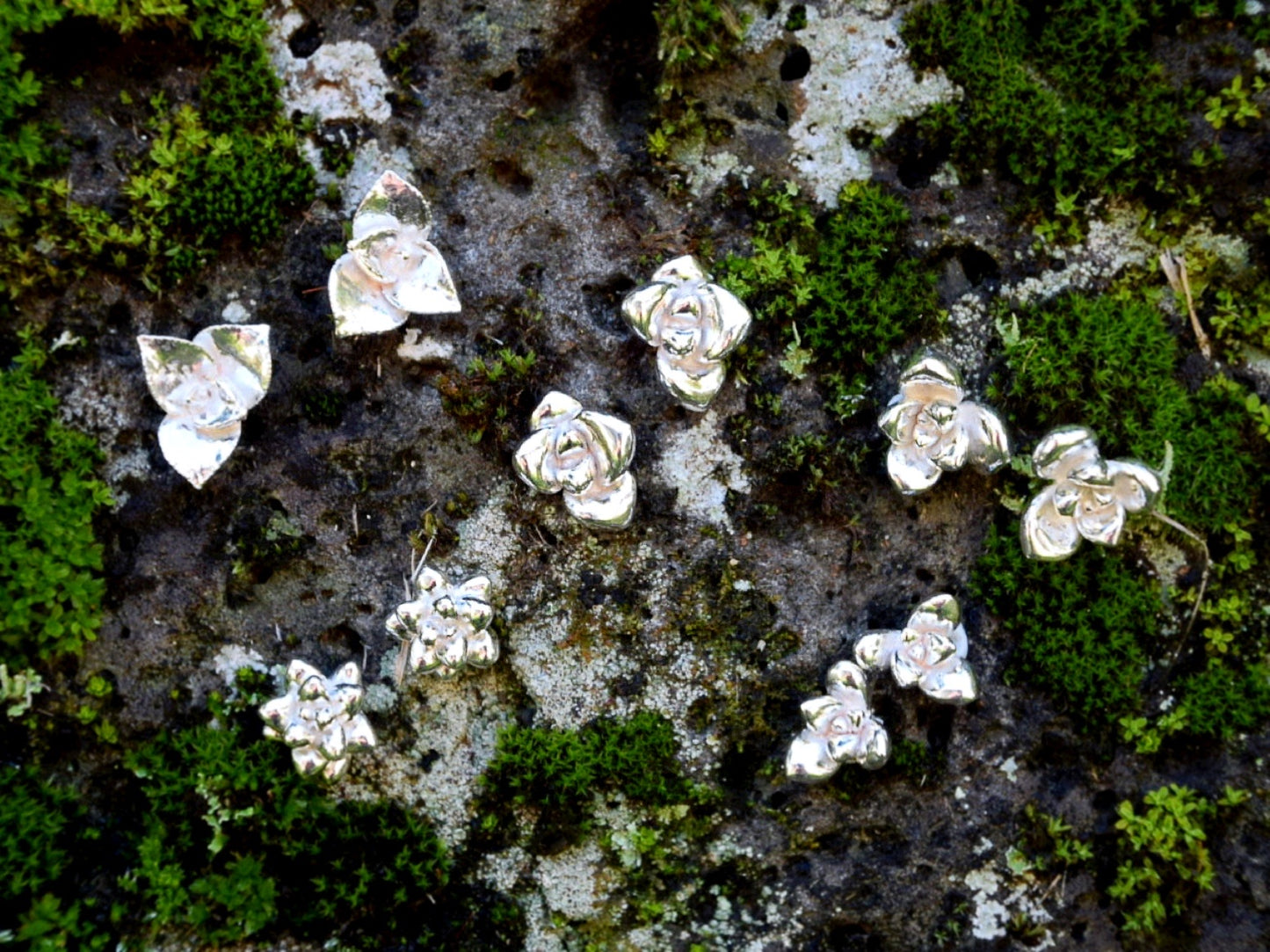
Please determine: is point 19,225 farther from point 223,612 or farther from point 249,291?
point 223,612

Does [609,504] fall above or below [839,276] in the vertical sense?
below

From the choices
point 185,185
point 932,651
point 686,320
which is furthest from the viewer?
point 185,185

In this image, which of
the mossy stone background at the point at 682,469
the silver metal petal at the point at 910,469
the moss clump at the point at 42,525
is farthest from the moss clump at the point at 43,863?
the silver metal petal at the point at 910,469

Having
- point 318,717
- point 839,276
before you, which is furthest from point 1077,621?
point 318,717

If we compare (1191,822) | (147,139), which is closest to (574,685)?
(1191,822)

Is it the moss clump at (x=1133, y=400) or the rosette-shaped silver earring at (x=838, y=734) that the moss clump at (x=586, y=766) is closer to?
the rosette-shaped silver earring at (x=838, y=734)

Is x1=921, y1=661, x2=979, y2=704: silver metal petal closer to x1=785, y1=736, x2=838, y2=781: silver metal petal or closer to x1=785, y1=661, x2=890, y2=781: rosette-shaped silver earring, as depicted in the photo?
x1=785, y1=661, x2=890, y2=781: rosette-shaped silver earring

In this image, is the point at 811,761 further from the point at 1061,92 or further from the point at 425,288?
the point at 1061,92
